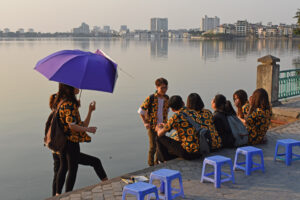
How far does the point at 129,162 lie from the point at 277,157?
12.6 feet

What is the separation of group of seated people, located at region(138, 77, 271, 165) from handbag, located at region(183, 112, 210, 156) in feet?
0.06

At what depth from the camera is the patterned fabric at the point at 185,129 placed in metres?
5.85

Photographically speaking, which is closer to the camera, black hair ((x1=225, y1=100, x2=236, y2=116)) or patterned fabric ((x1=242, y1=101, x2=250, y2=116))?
black hair ((x1=225, y1=100, x2=236, y2=116))

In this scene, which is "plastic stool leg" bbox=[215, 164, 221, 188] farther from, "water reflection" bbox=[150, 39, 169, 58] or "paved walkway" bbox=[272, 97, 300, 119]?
"water reflection" bbox=[150, 39, 169, 58]

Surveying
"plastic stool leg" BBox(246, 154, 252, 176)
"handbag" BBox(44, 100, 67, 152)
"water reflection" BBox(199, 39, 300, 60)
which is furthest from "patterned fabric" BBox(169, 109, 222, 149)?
"water reflection" BBox(199, 39, 300, 60)

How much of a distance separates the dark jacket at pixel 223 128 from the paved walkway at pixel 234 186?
826 mm

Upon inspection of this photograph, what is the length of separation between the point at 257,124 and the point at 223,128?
75 centimetres

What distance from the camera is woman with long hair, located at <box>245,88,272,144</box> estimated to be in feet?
22.9

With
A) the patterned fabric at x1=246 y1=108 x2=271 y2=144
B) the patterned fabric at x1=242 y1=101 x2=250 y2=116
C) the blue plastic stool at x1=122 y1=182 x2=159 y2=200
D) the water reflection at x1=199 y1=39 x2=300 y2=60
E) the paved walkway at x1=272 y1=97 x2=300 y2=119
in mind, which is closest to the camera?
the blue plastic stool at x1=122 y1=182 x2=159 y2=200

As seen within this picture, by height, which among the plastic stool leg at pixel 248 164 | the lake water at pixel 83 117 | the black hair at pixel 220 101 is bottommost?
the lake water at pixel 83 117

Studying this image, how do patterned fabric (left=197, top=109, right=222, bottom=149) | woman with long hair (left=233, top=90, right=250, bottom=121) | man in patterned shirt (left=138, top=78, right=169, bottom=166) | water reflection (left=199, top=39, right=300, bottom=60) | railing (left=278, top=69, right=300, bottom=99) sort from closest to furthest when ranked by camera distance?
patterned fabric (left=197, top=109, right=222, bottom=149) < man in patterned shirt (left=138, top=78, right=169, bottom=166) < woman with long hair (left=233, top=90, right=250, bottom=121) < railing (left=278, top=69, right=300, bottom=99) < water reflection (left=199, top=39, right=300, bottom=60)

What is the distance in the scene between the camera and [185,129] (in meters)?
5.96

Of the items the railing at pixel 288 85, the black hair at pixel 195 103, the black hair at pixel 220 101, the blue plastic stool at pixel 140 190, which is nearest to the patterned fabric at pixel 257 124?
the black hair at pixel 220 101

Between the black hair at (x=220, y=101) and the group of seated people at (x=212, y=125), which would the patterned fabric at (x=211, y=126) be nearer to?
the group of seated people at (x=212, y=125)
